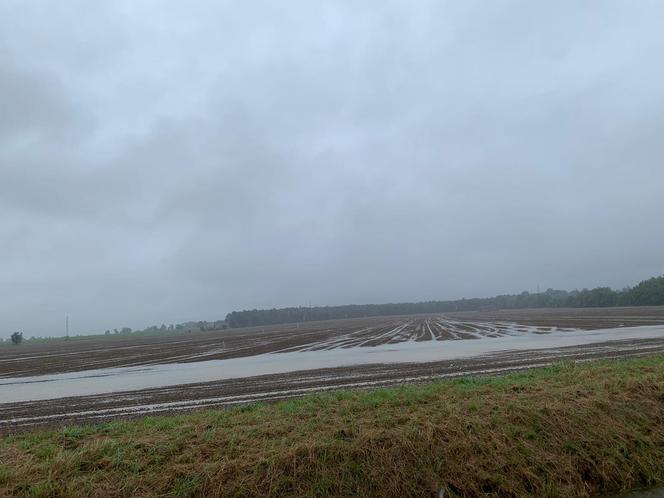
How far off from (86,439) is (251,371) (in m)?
18.5

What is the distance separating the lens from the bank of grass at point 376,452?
685cm

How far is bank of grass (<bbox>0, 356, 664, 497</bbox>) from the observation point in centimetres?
685

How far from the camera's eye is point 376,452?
24.3 feet

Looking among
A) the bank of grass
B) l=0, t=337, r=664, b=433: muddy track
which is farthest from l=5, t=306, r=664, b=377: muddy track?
the bank of grass

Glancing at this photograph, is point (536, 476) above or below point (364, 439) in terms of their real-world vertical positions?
below

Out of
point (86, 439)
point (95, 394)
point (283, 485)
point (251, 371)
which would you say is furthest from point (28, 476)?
point (251, 371)

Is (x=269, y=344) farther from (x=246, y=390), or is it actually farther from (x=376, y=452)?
(x=376, y=452)

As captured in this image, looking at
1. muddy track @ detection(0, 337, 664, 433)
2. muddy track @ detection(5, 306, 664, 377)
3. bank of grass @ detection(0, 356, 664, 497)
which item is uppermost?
bank of grass @ detection(0, 356, 664, 497)

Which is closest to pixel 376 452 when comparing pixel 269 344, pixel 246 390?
pixel 246 390

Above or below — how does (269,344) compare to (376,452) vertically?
below

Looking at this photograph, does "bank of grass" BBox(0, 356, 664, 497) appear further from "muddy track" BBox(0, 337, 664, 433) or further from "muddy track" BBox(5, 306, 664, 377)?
"muddy track" BBox(5, 306, 664, 377)

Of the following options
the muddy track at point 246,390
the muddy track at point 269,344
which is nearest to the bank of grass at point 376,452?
the muddy track at point 246,390

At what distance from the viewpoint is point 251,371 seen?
2691 centimetres

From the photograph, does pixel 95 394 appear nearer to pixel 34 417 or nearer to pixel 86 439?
pixel 34 417
